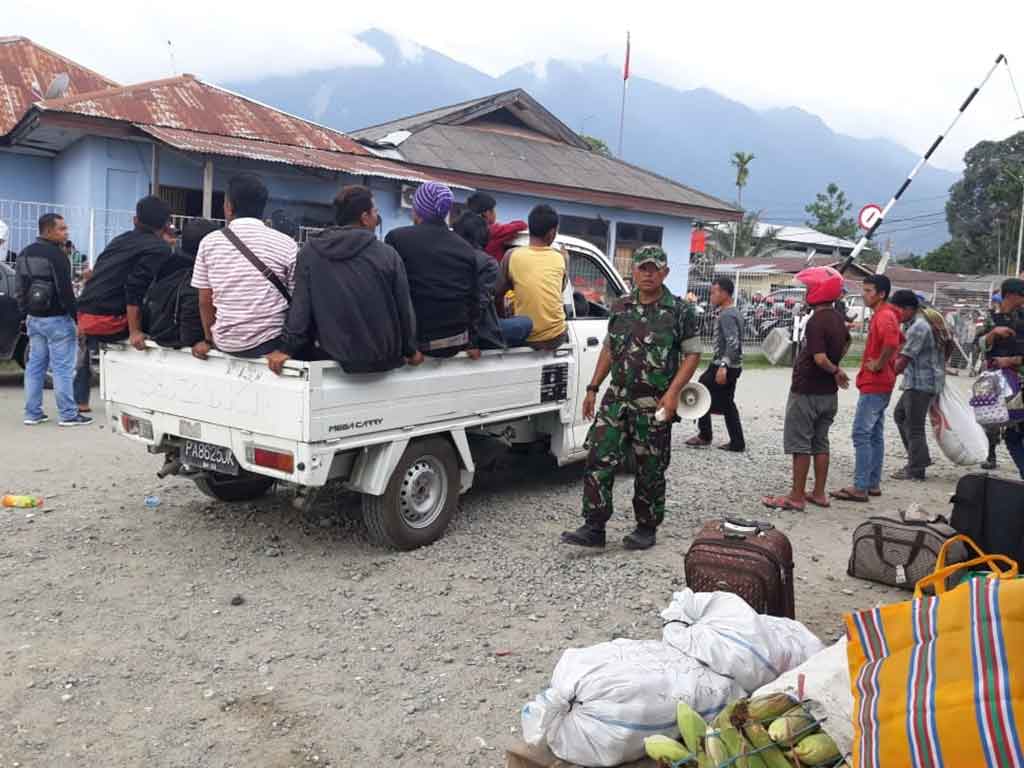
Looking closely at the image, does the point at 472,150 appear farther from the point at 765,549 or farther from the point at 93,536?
the point at 765,549

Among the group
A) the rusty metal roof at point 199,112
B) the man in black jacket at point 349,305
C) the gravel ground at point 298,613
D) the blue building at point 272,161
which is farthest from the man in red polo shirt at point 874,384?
the rusty metal roof at point 199,112

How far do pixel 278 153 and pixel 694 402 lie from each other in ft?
32.6

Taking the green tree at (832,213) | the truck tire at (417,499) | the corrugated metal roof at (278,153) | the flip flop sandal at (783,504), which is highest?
the green tree at (832,213)

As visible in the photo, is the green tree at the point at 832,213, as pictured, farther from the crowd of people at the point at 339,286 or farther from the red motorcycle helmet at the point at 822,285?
the crowd of people at the point at 339,286

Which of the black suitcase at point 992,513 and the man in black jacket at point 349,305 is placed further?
the man in black jacket at point 349,305

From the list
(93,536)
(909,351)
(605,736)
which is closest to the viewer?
(605,736)

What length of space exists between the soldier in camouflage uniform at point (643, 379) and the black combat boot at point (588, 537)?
5 centimetres

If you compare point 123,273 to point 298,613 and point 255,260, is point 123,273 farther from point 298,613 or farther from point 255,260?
point 298,613

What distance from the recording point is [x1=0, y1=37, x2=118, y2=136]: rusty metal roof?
16822mm

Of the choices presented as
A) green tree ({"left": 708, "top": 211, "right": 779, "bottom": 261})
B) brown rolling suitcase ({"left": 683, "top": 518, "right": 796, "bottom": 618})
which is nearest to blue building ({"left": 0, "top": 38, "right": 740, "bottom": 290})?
brown rolling suitcase ({"left": 683, "top": 518, "right": 796, "bottom": 618})

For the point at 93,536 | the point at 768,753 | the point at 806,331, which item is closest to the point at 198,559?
the point at 93,536

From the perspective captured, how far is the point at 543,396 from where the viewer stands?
582cm

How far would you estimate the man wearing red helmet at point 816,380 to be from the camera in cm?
596

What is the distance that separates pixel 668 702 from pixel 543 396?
10.9ft
